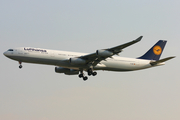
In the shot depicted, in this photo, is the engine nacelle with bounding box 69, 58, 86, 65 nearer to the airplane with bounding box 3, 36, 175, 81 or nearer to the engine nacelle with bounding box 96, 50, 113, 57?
the airplane with bounding box 3, 36, 175, 81

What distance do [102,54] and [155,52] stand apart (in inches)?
594

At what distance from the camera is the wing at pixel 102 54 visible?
3951cm

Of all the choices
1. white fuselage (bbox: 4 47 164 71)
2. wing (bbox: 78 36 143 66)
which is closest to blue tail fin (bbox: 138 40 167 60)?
white fuselage (bbox: 4 47 164 71)

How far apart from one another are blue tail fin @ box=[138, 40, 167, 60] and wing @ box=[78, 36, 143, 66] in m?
10.9

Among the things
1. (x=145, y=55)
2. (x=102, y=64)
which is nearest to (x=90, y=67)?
(x=102, y=64)

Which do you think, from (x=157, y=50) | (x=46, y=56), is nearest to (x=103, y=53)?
(x=46, y=56)

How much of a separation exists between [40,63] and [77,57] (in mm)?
5532

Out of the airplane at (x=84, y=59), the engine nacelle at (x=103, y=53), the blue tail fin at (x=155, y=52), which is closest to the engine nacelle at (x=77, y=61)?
the airplane at (x=84, y=59)

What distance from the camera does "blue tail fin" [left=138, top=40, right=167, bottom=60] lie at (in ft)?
167

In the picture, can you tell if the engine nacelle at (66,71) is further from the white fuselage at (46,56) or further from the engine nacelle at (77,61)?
the engine nacelle at (77,61)

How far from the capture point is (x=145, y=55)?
50.9m

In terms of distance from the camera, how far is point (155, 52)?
170ft

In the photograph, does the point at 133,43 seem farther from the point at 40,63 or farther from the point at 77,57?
the point at 40,63

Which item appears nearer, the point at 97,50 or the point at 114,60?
the point at 97,50
